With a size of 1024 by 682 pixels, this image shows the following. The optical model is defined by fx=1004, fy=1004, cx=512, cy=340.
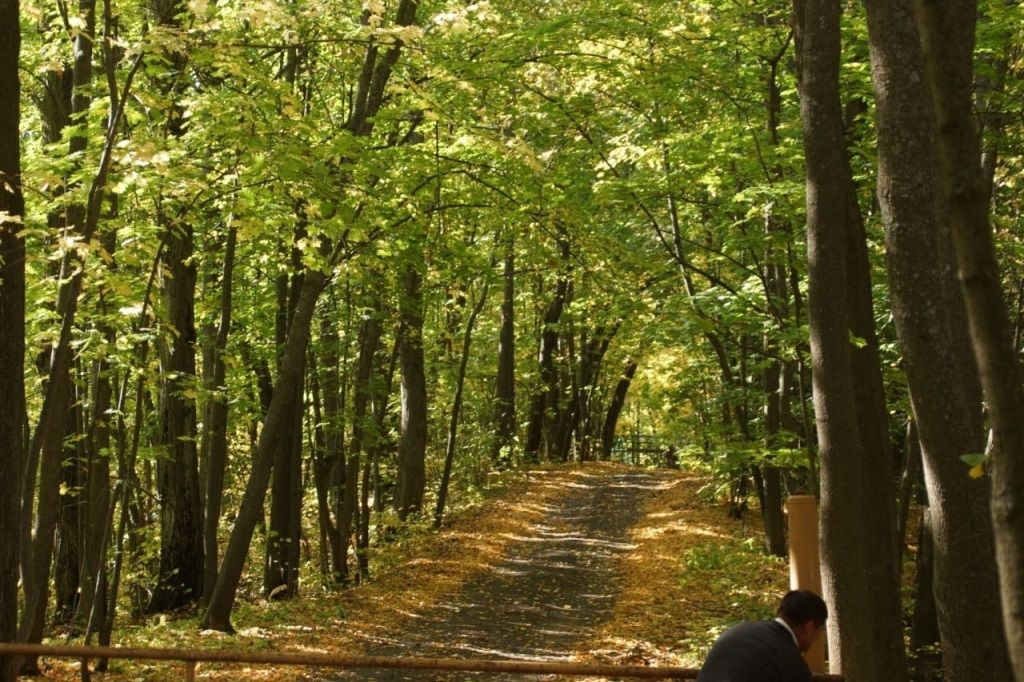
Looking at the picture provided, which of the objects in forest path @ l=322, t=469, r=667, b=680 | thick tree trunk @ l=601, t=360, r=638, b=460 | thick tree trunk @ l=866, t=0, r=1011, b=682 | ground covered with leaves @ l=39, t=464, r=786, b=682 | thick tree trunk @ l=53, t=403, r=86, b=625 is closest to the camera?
thick tree trunk @ l=866, t=0, r=1011, b=682

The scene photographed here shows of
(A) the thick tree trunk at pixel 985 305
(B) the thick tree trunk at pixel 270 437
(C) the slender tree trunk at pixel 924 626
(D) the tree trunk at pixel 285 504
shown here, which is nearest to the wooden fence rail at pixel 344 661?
(A) the thick tree trunk at pixel 985 305

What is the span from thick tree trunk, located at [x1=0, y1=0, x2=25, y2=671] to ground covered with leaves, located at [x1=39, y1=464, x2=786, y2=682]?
13.8ft

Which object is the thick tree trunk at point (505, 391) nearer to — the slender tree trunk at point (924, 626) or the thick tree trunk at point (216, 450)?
the thick tree trunk at point (216, 450)

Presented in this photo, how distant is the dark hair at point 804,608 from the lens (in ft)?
17.8

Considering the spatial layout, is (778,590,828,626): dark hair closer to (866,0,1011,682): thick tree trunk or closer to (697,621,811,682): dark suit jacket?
(697,621,811,682): dark suit jacket

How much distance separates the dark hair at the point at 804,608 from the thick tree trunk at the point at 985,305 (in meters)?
2.61

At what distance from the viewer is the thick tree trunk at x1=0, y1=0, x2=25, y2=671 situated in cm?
738

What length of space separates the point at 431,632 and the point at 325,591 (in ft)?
12.7

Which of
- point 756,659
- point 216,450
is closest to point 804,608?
point 756,659

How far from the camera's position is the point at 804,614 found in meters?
5.44

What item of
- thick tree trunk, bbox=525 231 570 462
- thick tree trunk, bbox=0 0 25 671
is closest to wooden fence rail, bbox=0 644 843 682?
thick tree trunk, bbox=0 0 25 671

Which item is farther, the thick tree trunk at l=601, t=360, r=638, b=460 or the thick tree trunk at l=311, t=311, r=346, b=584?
the thick tree trunk at l=601, t=360, r=638, b=460

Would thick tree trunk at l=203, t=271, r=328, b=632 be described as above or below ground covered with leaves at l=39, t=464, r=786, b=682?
above

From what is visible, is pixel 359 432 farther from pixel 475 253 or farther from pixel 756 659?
pixel 756 659
